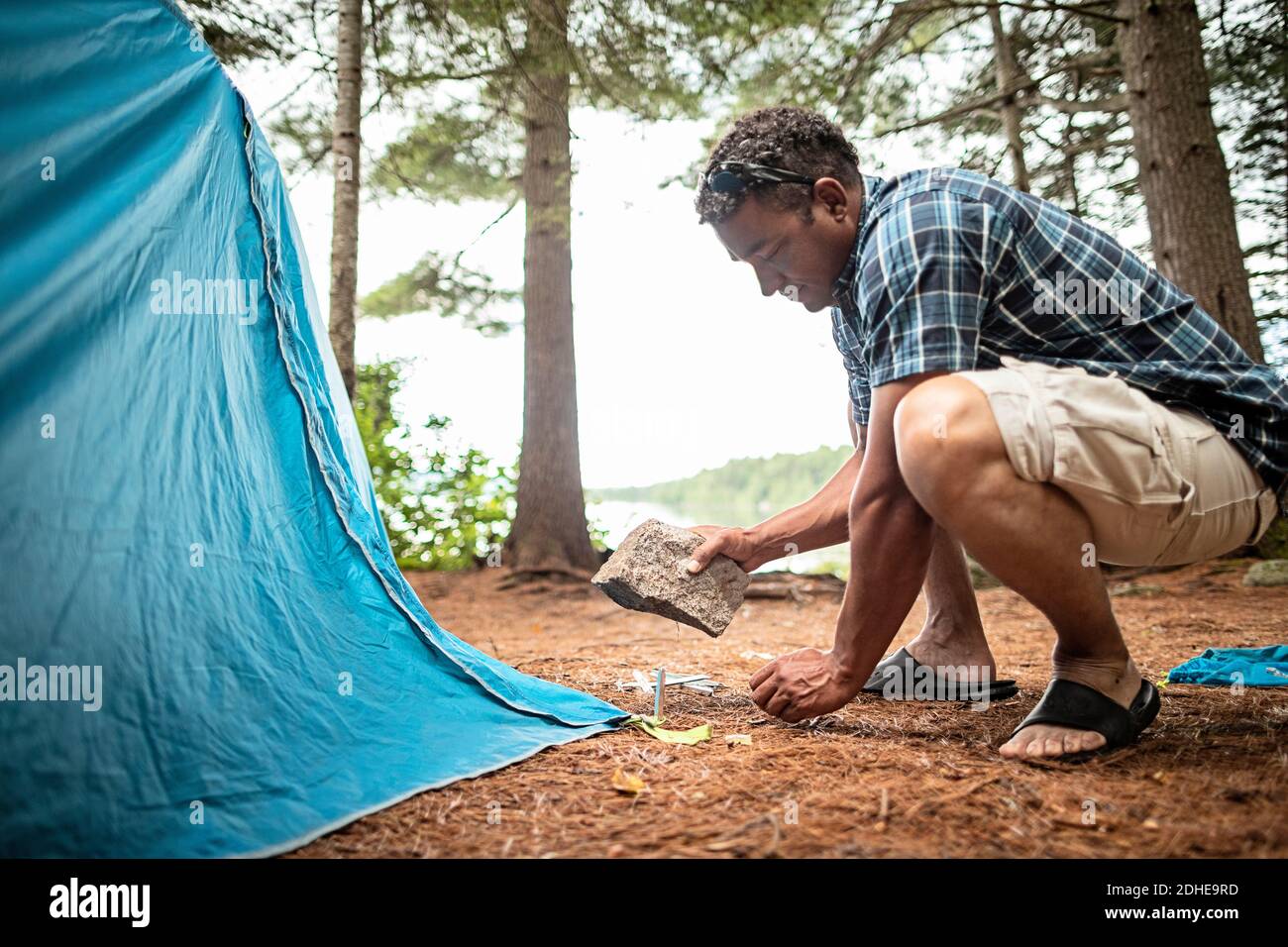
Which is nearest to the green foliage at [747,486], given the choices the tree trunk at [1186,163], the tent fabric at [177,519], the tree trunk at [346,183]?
the tree trunk at [1186,163]

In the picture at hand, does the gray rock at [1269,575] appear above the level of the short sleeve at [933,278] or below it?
below

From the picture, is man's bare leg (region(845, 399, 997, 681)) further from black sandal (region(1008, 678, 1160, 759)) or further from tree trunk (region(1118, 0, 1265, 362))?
tree trunk (region(1118, 0, 1265, 362))

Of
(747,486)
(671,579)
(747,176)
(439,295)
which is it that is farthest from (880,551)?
(747,486)

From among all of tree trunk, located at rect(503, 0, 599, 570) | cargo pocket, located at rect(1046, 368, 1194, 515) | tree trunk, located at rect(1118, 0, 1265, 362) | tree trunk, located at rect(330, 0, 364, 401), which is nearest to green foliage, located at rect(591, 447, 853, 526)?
tree trunk, located at rect(503, 0, 599, 570)

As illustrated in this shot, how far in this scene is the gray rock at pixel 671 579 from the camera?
2125 mm

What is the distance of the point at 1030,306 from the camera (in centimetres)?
170

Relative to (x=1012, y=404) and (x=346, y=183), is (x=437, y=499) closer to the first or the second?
(x=346, y=183)

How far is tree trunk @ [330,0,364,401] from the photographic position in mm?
3719

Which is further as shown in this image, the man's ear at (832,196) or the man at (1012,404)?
the man's ear at (832,196)

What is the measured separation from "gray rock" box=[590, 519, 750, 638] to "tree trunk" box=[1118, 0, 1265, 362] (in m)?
4.23

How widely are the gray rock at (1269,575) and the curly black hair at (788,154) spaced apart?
4.12 meters

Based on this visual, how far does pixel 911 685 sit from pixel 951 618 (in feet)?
0.75

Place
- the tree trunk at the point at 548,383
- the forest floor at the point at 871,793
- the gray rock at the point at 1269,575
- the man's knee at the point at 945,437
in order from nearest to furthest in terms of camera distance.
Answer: the forest floor at the point at 871,793, the man's knee at the point at 945,437, the gray rock at the point at 1269,575, the tree trunk at the point at 548,383

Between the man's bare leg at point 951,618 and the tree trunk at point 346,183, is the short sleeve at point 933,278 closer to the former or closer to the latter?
the man's bare leg at point 951,618
